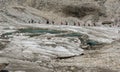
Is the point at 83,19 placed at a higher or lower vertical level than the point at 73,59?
lower

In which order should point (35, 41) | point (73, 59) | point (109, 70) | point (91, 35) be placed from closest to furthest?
point (109, 70) < point (73, 59) < point (35, 41) < point (91, 35)

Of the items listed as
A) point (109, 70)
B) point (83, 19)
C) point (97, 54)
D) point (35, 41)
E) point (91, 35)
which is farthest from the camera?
point (83, 19)

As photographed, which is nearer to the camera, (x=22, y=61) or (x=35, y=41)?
(x=22, y=61)

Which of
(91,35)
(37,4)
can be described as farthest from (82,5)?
(91,35)

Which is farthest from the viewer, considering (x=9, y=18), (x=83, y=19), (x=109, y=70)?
(x=83, y=19)

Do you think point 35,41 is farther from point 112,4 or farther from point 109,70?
point 112,4

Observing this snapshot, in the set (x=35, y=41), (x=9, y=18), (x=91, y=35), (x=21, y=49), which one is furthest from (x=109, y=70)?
(x=9, y=18)

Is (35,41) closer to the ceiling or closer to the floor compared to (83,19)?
closer to the ceiling

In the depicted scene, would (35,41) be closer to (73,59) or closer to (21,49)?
(21,49)

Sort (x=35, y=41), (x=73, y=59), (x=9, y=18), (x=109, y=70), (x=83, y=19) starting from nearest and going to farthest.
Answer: (x=109, y=70)
(x=73, y=59)
(x=35, y=41)
(x=9, y=18)
(x=83, y=19)
